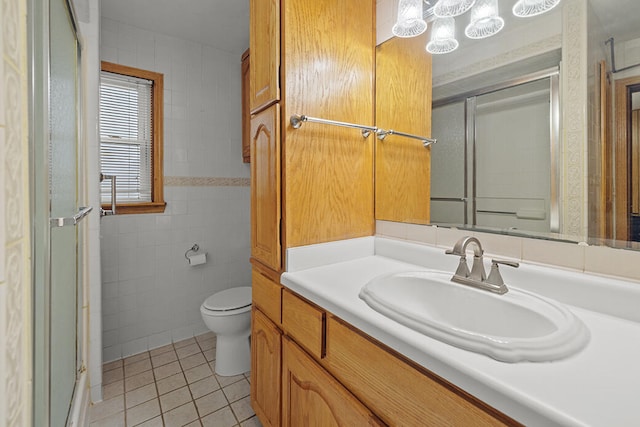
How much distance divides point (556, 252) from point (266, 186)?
1039 millimetres

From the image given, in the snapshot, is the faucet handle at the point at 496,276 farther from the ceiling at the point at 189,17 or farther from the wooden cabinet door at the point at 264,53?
the ceiling at the point at 189,17

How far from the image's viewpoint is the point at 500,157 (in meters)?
1.05

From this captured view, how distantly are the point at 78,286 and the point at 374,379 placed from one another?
1.49 metres

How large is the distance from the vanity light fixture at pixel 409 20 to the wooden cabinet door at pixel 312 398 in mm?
1385

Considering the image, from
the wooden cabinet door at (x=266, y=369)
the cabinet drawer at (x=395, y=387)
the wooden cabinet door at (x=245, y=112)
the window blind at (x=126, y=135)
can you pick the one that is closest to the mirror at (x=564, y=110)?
the cabinet drawer at (x=395, y=387)

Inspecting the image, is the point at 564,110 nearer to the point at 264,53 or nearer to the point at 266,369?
the point at 264,53

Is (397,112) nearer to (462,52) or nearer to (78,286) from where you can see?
(462,52)

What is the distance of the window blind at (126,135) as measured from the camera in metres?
2.06

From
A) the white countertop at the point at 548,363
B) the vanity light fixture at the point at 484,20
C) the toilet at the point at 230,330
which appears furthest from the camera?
the toilet at the point at 230,330

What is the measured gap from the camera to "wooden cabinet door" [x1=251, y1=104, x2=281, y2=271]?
1146mm

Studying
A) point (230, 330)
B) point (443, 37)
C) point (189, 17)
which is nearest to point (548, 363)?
point (443, 37)

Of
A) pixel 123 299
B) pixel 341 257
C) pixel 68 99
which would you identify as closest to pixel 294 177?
pixel 341 257

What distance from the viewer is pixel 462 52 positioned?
1.17 meters

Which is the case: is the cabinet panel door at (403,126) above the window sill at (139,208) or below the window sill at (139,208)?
above
